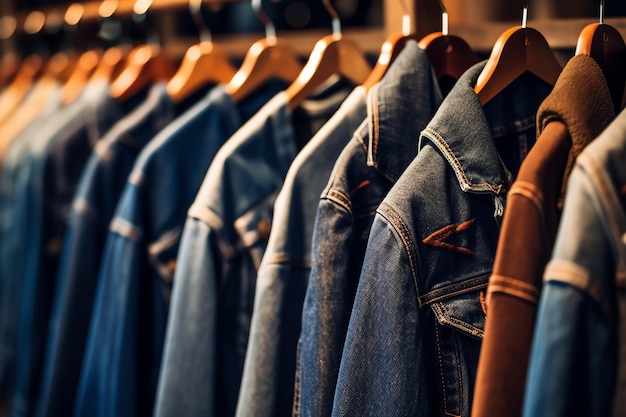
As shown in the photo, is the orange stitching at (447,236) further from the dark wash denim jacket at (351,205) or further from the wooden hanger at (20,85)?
the wooden hanger at (20,85)

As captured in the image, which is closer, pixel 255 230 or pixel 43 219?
pixel 255 230

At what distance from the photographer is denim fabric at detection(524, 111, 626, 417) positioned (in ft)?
1.78

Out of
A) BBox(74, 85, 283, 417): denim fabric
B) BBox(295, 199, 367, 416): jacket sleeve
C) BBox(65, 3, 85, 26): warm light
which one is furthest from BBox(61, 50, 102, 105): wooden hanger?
BBox(295, 199, 367, 416): jacket sleeve

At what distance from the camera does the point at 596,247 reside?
543 mm

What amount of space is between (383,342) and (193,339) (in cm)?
33

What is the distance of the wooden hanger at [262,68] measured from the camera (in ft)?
3.59

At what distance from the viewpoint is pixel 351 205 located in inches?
31.9

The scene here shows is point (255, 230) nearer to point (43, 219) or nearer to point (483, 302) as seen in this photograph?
point (483, 302)

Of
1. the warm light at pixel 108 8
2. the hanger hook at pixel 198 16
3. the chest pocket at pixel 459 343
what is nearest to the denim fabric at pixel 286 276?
the chest pocket at pixel 459 343

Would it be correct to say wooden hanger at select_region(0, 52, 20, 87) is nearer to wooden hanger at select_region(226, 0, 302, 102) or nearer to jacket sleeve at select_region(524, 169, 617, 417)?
wooden hanger at select_region(226, 0, 302, 102)

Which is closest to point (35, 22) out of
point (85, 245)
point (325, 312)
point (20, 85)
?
point (20, 85)

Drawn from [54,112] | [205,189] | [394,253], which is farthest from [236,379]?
[54,112]

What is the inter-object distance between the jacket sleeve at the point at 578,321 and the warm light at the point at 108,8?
1116 millimetres

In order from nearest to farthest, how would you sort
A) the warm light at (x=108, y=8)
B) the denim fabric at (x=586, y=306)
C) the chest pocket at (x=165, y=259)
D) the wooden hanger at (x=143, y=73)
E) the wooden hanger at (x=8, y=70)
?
the denim fabric at (x=586, y=306) < the chest pocket at (x=165, y=259) < the wooden hanger at (x=143, y=73) < the warm light at (x=108, y=8) < the wooden hanger at (x=8, y=70)
